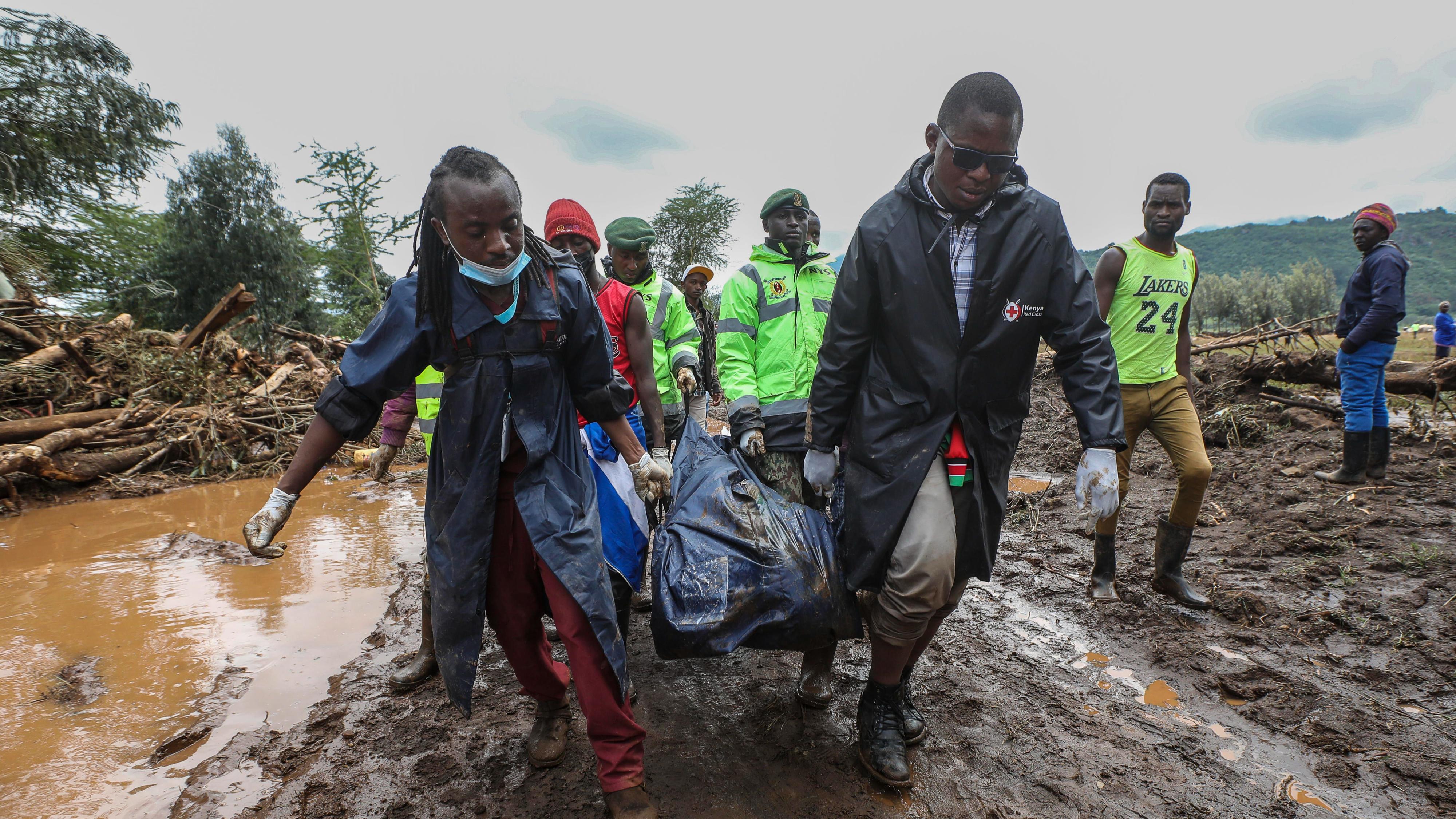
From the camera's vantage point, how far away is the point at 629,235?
369cm

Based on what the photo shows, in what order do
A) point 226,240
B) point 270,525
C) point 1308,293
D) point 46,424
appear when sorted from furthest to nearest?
1. point 1308,293
2. point 226,240
3. point 46,424
4. point 270,525

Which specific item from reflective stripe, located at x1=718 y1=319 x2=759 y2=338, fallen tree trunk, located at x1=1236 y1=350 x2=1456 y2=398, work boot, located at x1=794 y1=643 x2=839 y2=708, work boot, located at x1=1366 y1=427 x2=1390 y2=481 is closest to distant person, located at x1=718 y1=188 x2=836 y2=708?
reflective stripe, located at x1=718 y1=319 x2=759 y2=338

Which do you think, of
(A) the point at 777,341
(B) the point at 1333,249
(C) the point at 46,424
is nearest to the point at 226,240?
(C) the point at 46,424

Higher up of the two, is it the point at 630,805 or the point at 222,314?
the point at 222,314

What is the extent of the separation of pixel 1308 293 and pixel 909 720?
5882 centimetres

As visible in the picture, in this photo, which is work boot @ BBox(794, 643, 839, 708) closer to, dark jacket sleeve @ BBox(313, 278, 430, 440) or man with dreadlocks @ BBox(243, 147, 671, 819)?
man with dreadlocks @ BBox(243, 147, 671, 819)

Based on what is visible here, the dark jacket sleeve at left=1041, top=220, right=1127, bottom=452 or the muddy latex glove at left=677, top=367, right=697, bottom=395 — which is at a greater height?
the dark jacket sleeve at left=1041, top=220, right=1127, bottom=452

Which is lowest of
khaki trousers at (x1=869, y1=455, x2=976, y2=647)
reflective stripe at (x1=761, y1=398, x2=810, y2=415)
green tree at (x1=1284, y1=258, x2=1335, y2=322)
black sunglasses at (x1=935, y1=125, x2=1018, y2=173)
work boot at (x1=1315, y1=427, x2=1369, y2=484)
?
work boot at (x1=1315, y1=427, x2=1369, y2=484)

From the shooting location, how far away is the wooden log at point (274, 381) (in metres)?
8.29

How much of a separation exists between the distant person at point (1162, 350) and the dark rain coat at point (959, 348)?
168 cm

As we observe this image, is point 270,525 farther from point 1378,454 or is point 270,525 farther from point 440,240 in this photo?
point 1378,454

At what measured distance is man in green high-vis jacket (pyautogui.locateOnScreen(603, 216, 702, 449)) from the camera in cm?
361

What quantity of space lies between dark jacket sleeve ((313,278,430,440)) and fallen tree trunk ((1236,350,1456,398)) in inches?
330

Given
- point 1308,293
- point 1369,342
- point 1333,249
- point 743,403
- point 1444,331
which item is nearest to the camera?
point 743,403
